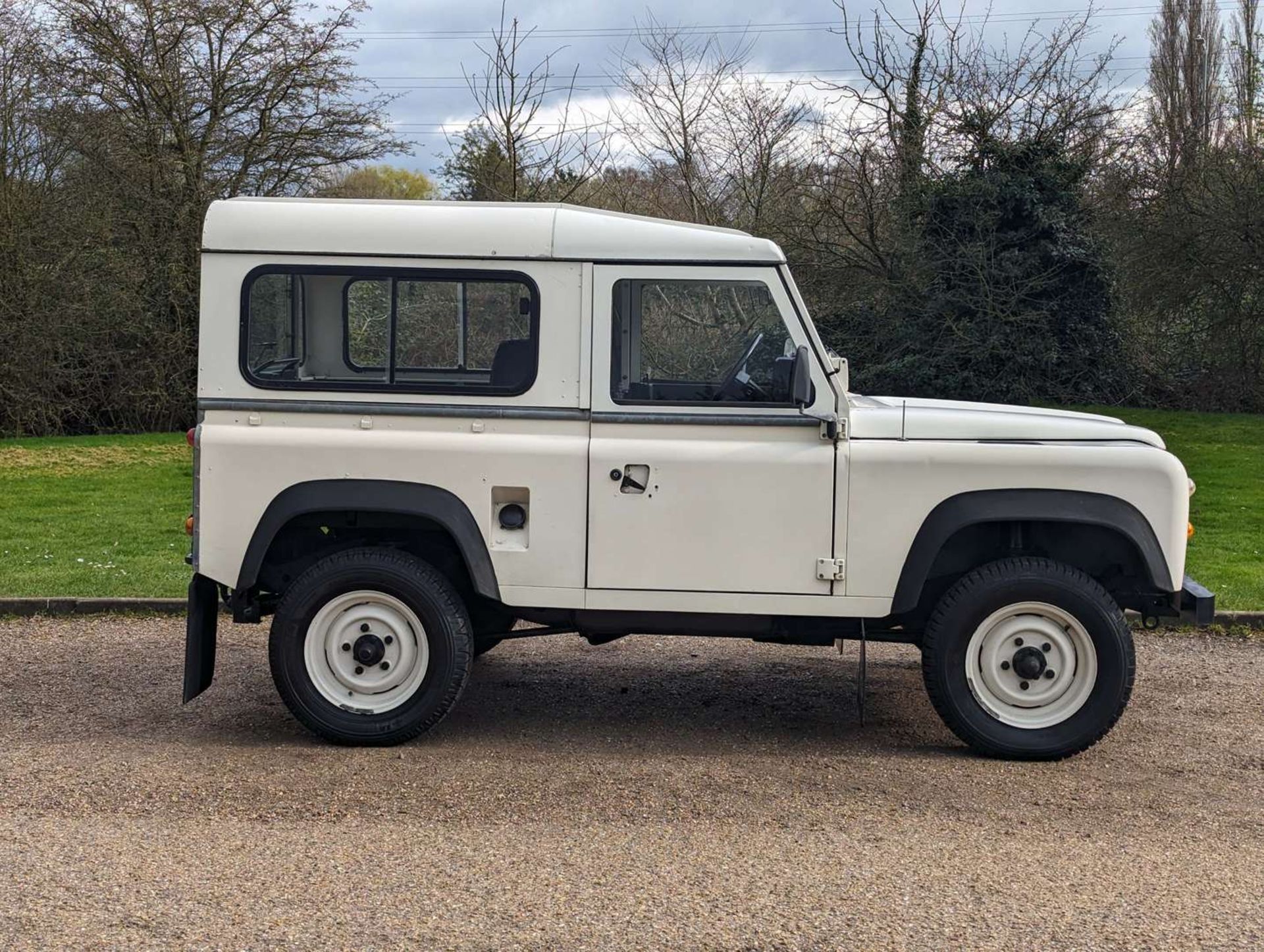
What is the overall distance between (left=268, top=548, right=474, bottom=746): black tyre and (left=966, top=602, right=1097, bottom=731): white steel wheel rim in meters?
2.25

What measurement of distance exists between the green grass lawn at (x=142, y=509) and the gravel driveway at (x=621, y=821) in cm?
224

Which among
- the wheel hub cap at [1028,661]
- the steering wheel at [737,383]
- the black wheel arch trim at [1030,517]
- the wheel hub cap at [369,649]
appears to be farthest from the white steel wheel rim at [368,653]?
the wheel hub cap at [1028,661]

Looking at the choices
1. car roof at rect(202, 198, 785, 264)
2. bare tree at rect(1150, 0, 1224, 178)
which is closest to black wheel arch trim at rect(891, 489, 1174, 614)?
car roof at rect(202, 198, 785, 264)

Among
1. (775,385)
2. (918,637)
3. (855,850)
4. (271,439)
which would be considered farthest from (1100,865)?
(271,439)

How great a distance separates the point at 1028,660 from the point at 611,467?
1985mm

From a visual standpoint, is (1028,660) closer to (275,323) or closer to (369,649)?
(369,649)

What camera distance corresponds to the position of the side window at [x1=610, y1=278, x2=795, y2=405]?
5723mm

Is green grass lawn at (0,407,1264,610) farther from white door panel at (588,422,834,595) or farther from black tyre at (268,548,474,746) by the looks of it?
white door panel at (588,422,834,595)

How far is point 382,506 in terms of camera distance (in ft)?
18.7

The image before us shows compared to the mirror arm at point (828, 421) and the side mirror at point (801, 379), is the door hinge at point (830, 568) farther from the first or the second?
the side mirror at point (801, 379)

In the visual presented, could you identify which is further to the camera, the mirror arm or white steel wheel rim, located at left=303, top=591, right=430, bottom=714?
white steel wheel rim, located at left=303, top=591, right=430, bottom=714

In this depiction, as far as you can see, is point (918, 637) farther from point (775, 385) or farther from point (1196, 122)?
point (1196, 122)

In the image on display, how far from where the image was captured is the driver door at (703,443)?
18.6 ft

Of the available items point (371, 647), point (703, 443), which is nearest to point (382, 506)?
point (371, 647)
